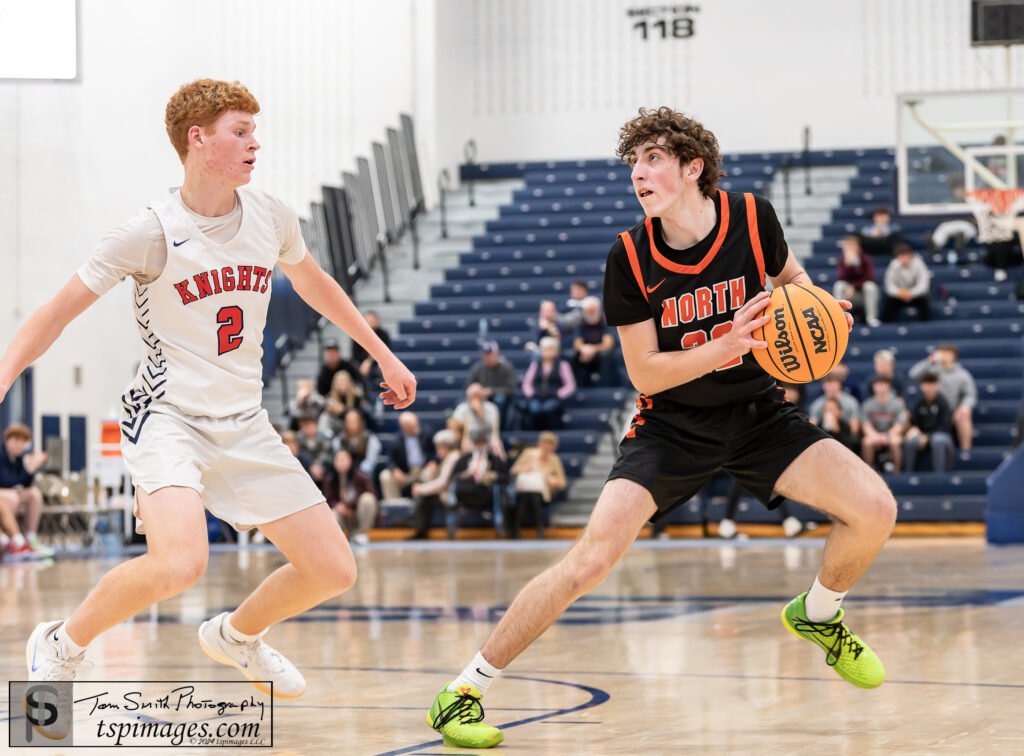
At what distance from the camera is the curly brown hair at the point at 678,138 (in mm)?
4301

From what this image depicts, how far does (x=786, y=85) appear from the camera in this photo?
23219mm

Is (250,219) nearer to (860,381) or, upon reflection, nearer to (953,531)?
(953,531)

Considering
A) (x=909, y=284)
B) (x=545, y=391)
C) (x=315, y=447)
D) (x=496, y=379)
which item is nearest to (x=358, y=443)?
(x=315, y=447)

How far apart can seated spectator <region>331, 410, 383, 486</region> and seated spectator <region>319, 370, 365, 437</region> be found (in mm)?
248

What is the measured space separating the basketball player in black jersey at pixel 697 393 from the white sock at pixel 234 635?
76 cm

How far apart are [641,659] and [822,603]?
4.66 ft

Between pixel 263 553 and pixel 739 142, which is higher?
pixel 739 142

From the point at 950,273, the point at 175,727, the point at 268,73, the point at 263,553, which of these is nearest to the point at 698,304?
the point at 175,727

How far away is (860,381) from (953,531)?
2.63 meters

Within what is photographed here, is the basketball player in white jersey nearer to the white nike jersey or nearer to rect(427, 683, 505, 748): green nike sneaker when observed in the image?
the white nike jersey

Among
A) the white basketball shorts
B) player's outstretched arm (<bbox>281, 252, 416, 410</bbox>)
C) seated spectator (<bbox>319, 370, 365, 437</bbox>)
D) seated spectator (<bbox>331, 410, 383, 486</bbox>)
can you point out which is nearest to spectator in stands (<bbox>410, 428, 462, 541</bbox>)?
seated spectator (<bbox>331, 410, 383, 486</bbox>)

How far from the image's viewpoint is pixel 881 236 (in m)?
18.1

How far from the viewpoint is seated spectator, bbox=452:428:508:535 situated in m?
15.1

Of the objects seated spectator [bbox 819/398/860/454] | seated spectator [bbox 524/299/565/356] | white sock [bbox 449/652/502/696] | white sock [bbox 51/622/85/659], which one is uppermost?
seated spectator [bbox 524/299/565/356]
